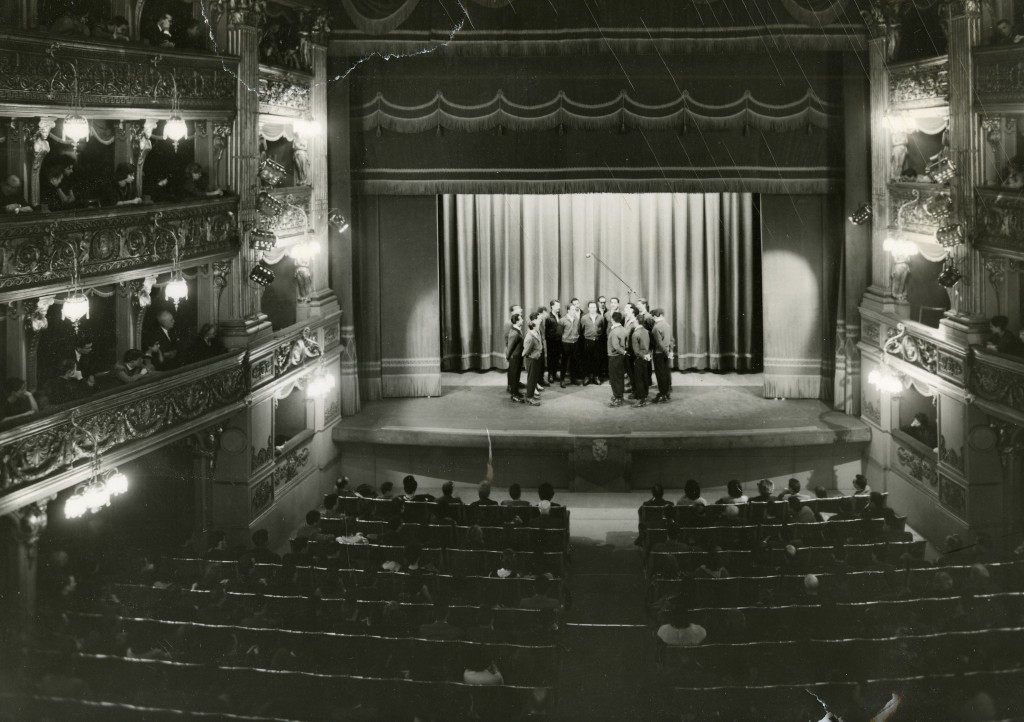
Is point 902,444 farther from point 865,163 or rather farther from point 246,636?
point 246,636

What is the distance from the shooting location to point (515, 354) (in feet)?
62.2

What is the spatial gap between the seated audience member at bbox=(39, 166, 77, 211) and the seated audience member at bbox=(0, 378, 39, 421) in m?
1.94

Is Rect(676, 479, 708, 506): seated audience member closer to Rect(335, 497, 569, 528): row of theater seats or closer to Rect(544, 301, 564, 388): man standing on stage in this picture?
Rect(335, 497, 569, 528): row of theater seats

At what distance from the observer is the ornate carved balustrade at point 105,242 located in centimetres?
1105

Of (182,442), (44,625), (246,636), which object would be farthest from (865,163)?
(44,625)

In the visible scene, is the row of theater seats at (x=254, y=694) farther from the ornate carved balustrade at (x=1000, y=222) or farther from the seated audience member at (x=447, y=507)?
the ornate carved balustrade at (x=1000, y=222)

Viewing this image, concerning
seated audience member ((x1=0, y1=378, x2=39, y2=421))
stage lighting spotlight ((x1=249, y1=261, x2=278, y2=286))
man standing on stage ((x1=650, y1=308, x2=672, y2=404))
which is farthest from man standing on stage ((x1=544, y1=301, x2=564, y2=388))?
seated audience member ((x1=0, y1=378, x2=39, y2=421))

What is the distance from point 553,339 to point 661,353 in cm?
243

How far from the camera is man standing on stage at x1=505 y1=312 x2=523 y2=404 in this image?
1880 cm

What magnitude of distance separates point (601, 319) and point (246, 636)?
11.3 metres

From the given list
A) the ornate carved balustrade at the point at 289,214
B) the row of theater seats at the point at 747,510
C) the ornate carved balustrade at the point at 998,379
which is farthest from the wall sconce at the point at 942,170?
the ornate carved balustrade at the point at 289,214

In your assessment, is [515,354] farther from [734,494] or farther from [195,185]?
[195,185]

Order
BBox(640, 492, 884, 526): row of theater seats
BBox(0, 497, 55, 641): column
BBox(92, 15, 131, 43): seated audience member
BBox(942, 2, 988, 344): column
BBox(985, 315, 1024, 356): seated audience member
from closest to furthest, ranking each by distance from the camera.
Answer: BBox(0, 497, 55, 641): column
BBox(92, 15, 131, 43): seated audience member
BBox(640, 492, 884, 526): row of theater seats
BBox(985, 315, 1024, 356): seated audience member
BBox(942, 2, 988, 344): column

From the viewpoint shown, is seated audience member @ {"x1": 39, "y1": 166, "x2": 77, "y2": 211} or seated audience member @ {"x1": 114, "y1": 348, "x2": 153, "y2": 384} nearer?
seated audience member @ {"x1": 39, "y1": 166, "x2": 77, "y2": 211}
